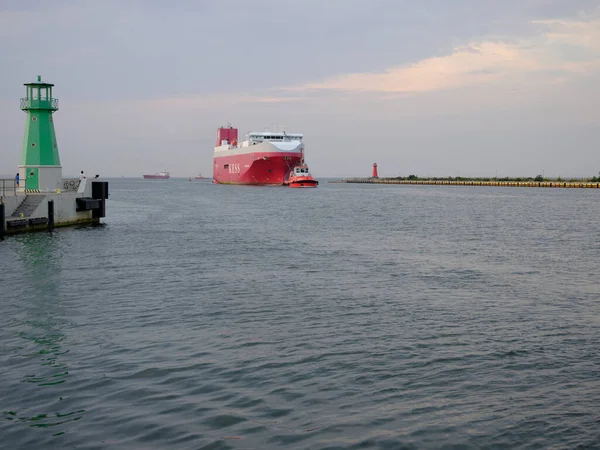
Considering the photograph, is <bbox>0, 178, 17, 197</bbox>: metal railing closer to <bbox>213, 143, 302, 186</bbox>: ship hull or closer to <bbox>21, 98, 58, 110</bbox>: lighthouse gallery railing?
<bbox>21, 98, 58, 110</bbox>: lighthouse gallery railing

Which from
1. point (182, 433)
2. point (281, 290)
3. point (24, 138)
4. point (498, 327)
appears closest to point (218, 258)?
point (281, 290)

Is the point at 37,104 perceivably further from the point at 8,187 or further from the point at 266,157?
the point at 266,157

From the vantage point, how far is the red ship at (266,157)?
3438 inches

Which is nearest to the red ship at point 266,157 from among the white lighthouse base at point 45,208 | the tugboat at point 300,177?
the tugboat at point 300,177

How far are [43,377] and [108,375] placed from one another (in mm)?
939

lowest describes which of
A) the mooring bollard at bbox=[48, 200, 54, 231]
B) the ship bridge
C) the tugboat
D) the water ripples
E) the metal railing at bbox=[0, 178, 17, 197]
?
the water ripples

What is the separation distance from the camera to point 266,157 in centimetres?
8794

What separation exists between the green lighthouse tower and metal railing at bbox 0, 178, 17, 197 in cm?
234

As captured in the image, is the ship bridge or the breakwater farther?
the breakwater

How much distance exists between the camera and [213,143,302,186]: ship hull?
8738cm

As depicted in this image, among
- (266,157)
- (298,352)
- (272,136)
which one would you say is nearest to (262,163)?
(266,157)

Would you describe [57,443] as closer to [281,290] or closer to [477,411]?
[477,411]

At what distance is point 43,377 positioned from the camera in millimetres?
8273

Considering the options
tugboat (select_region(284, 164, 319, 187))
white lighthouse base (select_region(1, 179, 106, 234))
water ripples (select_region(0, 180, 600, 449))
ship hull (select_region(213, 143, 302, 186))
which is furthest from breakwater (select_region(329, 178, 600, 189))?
water ripples (select_region(0, 180, 600, 449))
